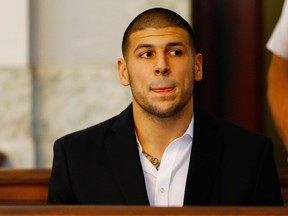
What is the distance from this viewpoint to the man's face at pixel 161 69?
1.73m

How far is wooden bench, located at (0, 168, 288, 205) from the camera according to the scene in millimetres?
2312

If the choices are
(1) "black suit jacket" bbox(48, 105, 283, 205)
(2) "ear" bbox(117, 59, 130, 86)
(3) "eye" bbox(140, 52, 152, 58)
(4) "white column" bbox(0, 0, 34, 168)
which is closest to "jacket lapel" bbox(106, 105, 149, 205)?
(1) "black suit jacket" bbox(48, 105, 283, 205)

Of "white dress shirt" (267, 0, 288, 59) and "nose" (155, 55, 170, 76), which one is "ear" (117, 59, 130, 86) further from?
"white dress shirt" (267, 0, 288, 59)

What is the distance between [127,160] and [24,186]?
621 mm

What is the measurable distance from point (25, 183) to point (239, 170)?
0.80m

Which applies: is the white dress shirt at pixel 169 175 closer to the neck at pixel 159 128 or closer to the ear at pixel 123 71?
the neck at pixel 159 128

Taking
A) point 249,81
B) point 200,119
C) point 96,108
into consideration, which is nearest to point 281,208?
point 200,119

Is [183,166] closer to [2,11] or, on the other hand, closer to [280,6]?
[2,11]

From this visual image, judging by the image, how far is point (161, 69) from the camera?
173 cm

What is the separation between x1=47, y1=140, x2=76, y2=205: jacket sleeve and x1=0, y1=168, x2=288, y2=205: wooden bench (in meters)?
0.43

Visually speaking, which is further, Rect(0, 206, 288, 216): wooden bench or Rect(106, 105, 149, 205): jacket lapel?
Rect(106, 105, 149, 205): jacket lapel

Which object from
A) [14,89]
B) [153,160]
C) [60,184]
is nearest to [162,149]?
[153,160]

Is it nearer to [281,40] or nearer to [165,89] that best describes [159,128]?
[165,89]

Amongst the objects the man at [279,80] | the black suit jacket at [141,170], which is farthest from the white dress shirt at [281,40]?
the black suit jacket at [141,170]
